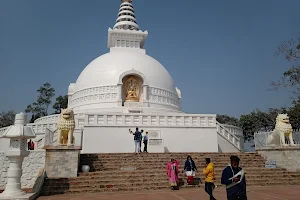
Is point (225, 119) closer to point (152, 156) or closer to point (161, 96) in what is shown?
point (161, 96)

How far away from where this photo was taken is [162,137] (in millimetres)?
17750

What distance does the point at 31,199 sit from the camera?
7.47 meters

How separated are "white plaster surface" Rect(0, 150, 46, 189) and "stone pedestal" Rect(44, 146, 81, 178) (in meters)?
1.85

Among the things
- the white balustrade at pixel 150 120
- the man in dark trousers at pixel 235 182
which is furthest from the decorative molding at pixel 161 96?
the man in dark trousers at pixel 235 182

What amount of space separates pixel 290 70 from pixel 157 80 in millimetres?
13935

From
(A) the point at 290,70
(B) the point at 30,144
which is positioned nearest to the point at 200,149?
(A) the point at 290,70

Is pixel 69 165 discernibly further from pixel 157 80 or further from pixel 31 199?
pixel 157 80

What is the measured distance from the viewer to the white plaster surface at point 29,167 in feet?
37.7

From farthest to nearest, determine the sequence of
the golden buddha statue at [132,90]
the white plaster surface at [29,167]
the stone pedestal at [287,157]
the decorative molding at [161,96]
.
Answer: the decorative molding at [161,96] < the golden buddha statue at [132,90] < the stone pedestal at [287,157] < the white plaster surface at [29,167]

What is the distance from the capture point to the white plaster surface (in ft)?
37.7

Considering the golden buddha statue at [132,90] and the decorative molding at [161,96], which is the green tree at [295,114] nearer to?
the decorative molding at [161,96]

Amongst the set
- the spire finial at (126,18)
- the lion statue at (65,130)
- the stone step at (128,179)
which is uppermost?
the spire finial at (126,18)

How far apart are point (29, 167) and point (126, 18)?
2938cm

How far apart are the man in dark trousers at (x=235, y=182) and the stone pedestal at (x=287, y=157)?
9.62 metres
